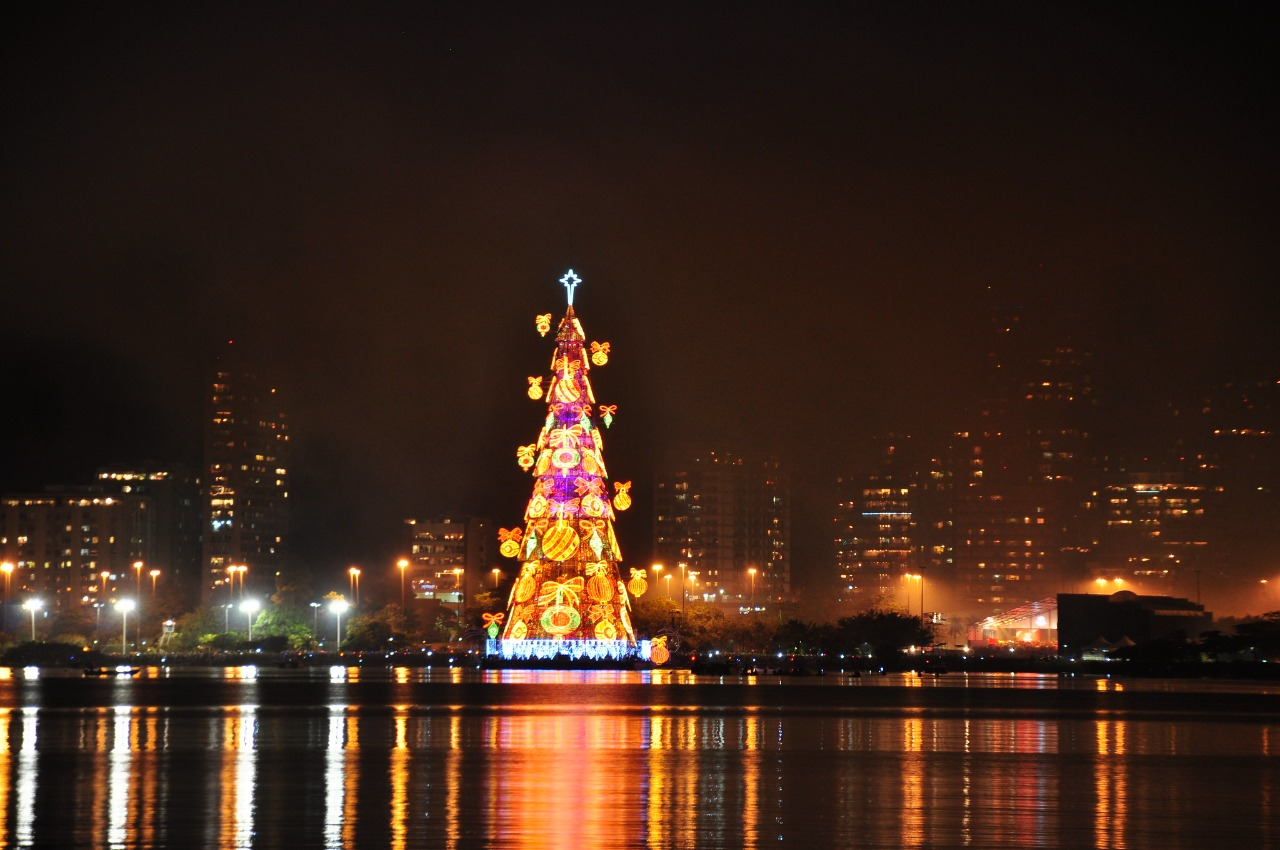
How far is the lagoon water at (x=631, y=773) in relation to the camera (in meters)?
22.8

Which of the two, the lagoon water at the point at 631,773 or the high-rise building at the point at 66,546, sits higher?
the high-rise building at the point at 66,546

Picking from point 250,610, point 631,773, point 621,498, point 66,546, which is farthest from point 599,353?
point 66,546

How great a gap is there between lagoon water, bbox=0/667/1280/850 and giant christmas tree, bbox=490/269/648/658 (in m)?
47.1

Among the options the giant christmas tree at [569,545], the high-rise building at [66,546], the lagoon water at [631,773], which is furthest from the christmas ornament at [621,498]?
the high-rise building at [66,546]

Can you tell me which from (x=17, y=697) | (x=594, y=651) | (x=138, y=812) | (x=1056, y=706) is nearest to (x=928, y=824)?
(x=138, y=812)

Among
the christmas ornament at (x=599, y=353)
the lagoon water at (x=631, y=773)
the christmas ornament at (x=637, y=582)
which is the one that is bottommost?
the lagoon water at (x=631, y=773)

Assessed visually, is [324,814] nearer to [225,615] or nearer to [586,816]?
[586,816]

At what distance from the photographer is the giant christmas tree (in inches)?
4063

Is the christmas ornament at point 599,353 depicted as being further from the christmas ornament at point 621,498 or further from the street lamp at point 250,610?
the street lamp at point 250,610

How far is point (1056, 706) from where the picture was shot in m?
55.1

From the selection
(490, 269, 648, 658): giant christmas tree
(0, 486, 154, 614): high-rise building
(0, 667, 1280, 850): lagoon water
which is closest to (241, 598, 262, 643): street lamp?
(0, 486, 154, 614): high-rise building

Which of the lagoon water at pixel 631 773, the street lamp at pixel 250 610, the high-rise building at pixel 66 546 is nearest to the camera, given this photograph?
the lagoon water at pixel 631 773

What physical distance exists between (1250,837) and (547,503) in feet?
270

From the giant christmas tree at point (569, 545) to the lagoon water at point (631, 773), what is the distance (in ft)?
154
